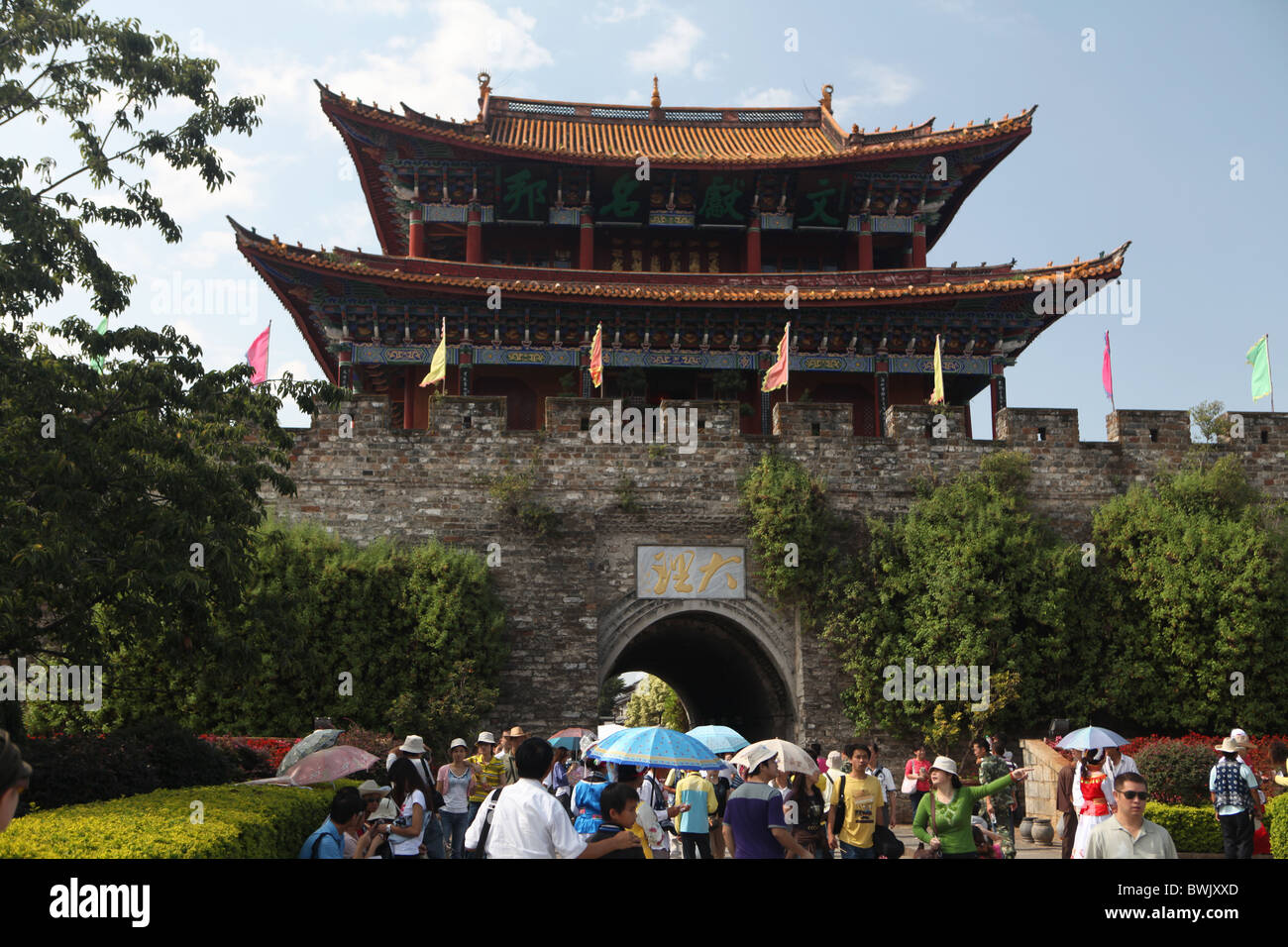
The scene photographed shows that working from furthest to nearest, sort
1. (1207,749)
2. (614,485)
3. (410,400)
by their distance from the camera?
(410,400) → (614,485) → (1207,749)

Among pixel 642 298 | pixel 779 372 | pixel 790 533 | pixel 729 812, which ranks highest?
pixel 642 298

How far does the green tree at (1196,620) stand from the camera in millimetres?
14570

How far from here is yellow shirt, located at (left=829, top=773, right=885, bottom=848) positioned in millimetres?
7344

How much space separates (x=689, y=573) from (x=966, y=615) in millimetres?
3951

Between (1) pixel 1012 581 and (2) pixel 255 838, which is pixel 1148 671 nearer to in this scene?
(1) pixel 1012 581

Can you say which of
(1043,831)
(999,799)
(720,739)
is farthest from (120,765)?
(1043,831)

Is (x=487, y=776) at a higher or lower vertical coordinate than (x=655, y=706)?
higher

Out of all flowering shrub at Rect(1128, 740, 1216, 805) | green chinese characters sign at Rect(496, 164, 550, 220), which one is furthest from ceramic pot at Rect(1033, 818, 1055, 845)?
green chinese characters sign at Rect(496, 164, 550, 220)

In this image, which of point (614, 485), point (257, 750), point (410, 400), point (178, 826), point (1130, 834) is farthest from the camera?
point (410, 400)

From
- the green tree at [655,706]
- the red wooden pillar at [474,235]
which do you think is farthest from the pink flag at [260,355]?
the green tree at [655,706]

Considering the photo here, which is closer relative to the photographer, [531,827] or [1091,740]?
[531,827]

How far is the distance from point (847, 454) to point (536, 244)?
9862 mm

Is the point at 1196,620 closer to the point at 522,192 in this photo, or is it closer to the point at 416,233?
the point at 522,192

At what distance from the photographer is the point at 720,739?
10.3m
